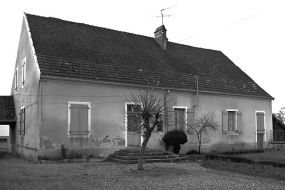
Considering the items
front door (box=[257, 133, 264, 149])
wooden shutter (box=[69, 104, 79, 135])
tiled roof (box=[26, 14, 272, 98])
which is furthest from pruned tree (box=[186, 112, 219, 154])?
wooden shutter (box=[69, 104, 79, 135])

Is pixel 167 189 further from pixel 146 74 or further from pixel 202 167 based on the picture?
pixel 146 74

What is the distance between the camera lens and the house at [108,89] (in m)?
16.2

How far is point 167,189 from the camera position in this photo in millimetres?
9008

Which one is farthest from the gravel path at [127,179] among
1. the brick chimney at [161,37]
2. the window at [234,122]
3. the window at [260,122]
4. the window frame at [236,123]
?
the brick chimney at [161,37]

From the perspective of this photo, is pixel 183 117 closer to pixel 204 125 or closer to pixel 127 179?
pixel 204 125

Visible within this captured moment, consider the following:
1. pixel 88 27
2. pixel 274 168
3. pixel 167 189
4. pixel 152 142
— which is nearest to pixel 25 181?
pixel 167 189

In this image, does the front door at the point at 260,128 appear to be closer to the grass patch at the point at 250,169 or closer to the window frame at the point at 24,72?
the grass patch at the point at 250,169

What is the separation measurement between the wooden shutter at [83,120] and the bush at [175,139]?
459cm

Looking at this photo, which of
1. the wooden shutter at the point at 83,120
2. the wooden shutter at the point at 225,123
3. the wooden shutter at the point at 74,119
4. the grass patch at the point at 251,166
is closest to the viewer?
the grass patch at the point at 251,166

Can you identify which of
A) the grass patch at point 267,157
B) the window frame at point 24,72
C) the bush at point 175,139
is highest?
the window frame at point 24,72

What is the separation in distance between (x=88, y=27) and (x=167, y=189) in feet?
47.5

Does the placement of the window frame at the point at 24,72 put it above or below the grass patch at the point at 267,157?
above

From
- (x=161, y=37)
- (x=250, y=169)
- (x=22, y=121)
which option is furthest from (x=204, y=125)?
(x=22, y=121)

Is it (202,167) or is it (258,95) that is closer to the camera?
(202,167)
